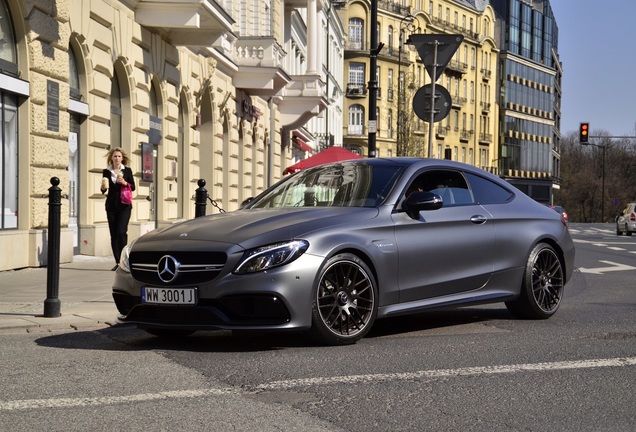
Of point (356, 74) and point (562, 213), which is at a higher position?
point (356, 74)

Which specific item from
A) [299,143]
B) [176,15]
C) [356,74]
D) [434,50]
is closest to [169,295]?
[434,50]

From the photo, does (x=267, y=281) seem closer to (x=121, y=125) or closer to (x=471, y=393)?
(x=471, y=393)

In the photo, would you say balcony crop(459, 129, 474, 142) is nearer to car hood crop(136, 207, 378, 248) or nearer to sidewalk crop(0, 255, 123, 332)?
sidewalk crop(0, 255, 123, 332)

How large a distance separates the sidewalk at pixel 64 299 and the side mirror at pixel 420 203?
2.80 meters

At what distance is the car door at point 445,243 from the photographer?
8.53 metres

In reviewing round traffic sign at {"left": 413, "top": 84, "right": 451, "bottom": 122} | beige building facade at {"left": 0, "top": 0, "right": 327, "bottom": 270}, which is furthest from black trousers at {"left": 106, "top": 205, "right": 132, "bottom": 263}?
round traffic sign at {"left": 413, "top": 84, "right": 451, "bottom": 122}

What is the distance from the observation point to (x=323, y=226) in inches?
311

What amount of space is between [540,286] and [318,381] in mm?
3978

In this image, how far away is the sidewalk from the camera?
9445 millimetres

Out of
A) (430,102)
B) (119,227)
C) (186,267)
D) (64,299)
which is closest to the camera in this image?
(186,267)

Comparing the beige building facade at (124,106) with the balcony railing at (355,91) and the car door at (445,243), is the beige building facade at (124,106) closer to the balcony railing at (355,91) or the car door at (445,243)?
the car door at (445,243)

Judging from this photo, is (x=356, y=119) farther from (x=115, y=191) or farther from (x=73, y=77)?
(x=115, y=191)

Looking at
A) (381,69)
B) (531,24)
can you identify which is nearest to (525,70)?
(531,24)

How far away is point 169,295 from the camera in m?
7.66
